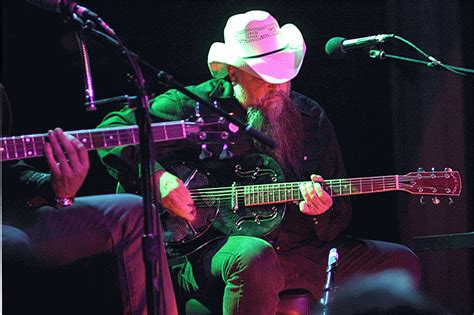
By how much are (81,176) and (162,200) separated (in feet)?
1.78

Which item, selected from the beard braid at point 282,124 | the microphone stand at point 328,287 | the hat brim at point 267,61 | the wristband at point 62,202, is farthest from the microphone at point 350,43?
the wristband at point 62,202

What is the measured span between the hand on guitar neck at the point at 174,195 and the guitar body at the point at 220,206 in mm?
108

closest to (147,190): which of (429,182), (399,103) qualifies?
(429,182)

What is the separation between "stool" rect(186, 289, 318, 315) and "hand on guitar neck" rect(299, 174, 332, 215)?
383mm

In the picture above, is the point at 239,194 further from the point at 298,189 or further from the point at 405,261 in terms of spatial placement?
the point at 405,261

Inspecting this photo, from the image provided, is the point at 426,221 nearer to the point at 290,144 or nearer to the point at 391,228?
the point at 391,228

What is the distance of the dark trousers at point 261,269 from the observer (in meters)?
2.99

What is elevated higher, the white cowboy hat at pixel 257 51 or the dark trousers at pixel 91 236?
the white cowboy hat at pixel 257 51

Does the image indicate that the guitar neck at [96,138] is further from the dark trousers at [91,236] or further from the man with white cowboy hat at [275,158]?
the man with white cowboy hat at [275,158]

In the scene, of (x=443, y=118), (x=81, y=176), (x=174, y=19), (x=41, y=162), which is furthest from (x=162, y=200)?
(x=443, y=118)

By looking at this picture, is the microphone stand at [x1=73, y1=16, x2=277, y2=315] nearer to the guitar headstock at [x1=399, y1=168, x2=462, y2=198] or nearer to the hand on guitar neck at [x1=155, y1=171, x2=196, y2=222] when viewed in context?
the hand on guitar neck at [x1=155, y1=171, x2=196, y2=222]

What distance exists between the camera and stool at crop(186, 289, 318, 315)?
3.21 m

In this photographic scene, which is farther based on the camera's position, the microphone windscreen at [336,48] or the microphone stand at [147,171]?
the microphone windscreen at [336,48]

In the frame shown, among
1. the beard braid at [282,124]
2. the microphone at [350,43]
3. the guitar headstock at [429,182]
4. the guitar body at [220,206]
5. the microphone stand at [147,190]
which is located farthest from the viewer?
the beard braid at [282,124]
